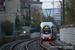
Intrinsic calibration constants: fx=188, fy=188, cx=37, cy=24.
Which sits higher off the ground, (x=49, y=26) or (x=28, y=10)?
(x=28, y=10)

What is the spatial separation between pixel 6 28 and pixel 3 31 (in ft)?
→ 4.53

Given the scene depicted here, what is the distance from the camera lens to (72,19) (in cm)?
3275

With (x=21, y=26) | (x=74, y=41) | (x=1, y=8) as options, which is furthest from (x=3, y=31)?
(x=74, y=41)

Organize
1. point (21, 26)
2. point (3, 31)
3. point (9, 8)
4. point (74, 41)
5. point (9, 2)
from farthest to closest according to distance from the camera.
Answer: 1. point (21, 26)
2. point (3, 31)
3. point (9, 8)
4. point (9, 2)
5. point (74, 41)

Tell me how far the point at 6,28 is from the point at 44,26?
76.2ft

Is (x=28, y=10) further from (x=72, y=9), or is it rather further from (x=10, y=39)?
(x=72, y=9)

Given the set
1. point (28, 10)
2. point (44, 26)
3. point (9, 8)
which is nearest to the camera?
point (44, 26)

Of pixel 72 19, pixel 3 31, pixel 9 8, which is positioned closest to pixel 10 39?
pixel 9 8

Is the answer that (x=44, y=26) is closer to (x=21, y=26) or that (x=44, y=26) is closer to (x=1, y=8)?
(x=1, y=8)

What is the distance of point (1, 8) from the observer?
45125mm

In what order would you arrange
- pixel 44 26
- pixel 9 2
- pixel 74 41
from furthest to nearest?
pixel 9 2
pixel 44 26
pixel 74 41

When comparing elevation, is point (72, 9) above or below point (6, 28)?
above

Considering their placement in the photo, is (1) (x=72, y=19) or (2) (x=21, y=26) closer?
(1) (x=72, y=19)

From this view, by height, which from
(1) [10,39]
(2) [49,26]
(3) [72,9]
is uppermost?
(3) [72,9]
